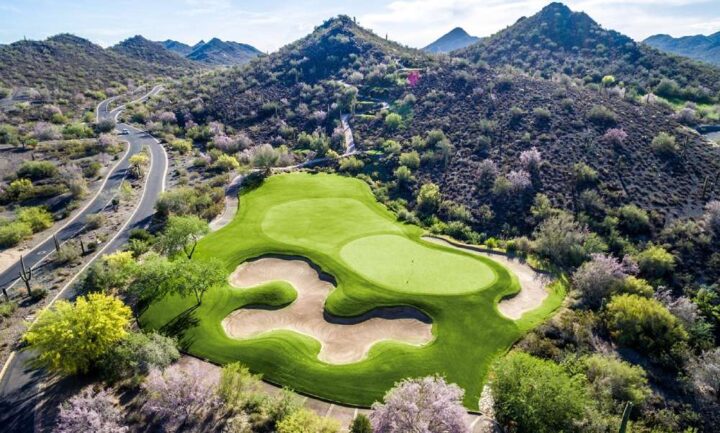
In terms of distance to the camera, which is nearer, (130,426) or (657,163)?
(130,426)

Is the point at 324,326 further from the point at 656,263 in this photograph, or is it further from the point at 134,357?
the point at 656,263

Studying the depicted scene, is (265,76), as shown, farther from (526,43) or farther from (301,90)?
(526,43)

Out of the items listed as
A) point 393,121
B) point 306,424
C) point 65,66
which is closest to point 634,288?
point 306,424

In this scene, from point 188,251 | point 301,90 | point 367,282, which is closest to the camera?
point 367,282

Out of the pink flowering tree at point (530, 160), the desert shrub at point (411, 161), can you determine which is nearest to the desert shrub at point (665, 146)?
the pink flowering tree at point (530, 160)

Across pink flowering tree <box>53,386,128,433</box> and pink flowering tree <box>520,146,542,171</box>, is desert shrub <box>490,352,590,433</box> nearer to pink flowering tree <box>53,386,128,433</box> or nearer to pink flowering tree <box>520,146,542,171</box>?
pink flowering tree <box>53,386,128,433</box>

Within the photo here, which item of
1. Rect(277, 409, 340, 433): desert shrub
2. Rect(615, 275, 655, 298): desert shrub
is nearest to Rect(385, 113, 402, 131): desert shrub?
Rect(615, 275, 655, 298): desert shrub

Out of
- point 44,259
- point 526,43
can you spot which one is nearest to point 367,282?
point 44,259
